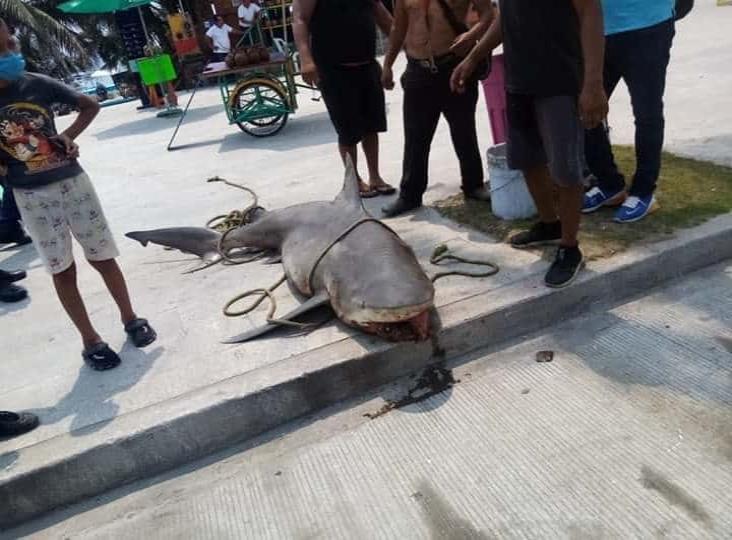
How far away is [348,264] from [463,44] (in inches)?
78.8

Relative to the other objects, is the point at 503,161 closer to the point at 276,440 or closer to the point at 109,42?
the point at 276,440

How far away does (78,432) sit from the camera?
8.95ft

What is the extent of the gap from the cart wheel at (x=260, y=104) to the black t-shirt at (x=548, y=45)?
600cm

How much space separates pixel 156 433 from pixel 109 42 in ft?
94.9

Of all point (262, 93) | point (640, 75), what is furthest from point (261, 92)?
point (640, 75)

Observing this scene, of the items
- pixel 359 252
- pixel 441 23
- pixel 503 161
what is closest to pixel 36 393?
pixel 359 252

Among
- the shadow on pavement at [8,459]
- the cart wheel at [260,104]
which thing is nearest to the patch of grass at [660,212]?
the shadow on pavement at [8,459]

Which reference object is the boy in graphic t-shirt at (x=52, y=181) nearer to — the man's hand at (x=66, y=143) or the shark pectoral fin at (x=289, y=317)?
the man's hand at (x=66, y=143)

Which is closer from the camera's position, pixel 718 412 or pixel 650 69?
pixel 718 412

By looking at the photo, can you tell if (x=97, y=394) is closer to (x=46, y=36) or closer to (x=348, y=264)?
(x=348, y=264)

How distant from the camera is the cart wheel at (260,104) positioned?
8.61 meters

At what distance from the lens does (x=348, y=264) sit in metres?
3.20

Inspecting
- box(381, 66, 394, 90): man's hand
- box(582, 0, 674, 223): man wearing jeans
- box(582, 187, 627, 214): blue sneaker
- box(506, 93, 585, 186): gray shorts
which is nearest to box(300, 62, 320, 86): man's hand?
box(381, 66, 394, 90): man's hand

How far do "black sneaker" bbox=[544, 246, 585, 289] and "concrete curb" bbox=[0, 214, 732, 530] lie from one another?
48 mm
